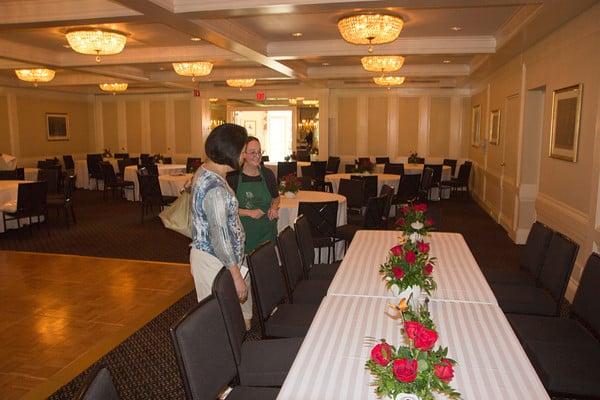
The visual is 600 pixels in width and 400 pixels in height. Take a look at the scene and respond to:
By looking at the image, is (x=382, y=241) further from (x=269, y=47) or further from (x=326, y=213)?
(x=269, y=47)

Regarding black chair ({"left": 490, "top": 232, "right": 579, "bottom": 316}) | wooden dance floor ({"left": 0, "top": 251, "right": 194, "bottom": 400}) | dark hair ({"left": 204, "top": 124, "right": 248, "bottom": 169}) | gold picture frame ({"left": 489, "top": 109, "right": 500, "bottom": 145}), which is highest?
gold picture frame ({"left": 489, "top": 109, "right": 500, "bottom": 145})

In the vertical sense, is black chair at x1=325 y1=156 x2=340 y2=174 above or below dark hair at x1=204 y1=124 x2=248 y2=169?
below

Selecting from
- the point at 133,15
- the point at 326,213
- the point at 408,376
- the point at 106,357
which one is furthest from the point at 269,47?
the point at 408,376

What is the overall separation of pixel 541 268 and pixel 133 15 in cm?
462

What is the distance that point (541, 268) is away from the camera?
3.59 m

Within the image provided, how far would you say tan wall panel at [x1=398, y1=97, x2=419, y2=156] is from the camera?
556 inches

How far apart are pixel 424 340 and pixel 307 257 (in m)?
2.55

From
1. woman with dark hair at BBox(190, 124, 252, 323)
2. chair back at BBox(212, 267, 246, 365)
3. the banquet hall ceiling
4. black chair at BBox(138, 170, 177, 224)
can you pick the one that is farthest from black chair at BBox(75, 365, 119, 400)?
black chair at BBox(138, 170, 177, 224)

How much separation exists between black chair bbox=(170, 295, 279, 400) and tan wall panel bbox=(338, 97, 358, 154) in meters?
12.8

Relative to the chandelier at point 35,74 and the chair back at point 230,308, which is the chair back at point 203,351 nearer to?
the chair back at point 230,308

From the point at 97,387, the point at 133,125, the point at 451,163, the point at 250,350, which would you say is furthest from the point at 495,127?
the point at 133,125

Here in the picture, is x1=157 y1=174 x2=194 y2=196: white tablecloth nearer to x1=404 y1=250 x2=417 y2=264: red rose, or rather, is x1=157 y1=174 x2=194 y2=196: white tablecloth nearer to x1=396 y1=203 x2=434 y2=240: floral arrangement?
x1=396 y1=203 x2=434 y2=240: floral arrangement

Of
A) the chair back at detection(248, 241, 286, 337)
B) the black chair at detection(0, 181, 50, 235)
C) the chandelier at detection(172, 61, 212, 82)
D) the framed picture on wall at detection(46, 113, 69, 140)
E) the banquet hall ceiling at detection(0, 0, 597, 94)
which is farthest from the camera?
the framed picture on wall at detection(46, 113, 69, 140)

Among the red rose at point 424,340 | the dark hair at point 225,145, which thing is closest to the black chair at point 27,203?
the dark hair at point 225,145
